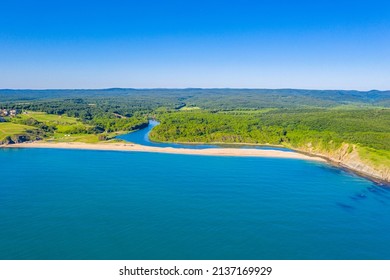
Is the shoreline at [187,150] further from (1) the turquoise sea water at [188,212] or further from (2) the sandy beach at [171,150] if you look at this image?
(1) the turquoise sea water at [188,212]

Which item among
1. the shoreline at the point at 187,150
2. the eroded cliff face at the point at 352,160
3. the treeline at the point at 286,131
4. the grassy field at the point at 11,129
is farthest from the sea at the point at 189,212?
the grassy field at the point at 11,129

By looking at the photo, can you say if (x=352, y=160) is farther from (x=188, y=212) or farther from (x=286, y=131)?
(x=188, y=212)

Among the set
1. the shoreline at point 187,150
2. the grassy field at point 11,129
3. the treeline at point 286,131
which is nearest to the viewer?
the shoreline at point 187,150

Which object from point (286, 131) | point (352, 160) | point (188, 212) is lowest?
point (188, 212)

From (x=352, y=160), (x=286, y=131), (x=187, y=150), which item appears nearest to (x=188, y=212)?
(x=187, y=150)

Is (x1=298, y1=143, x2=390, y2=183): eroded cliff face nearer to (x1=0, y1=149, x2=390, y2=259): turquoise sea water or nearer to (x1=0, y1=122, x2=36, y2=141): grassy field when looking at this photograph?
(x1=0, y1=149, x2=390, y2=259): turquoise sea water
